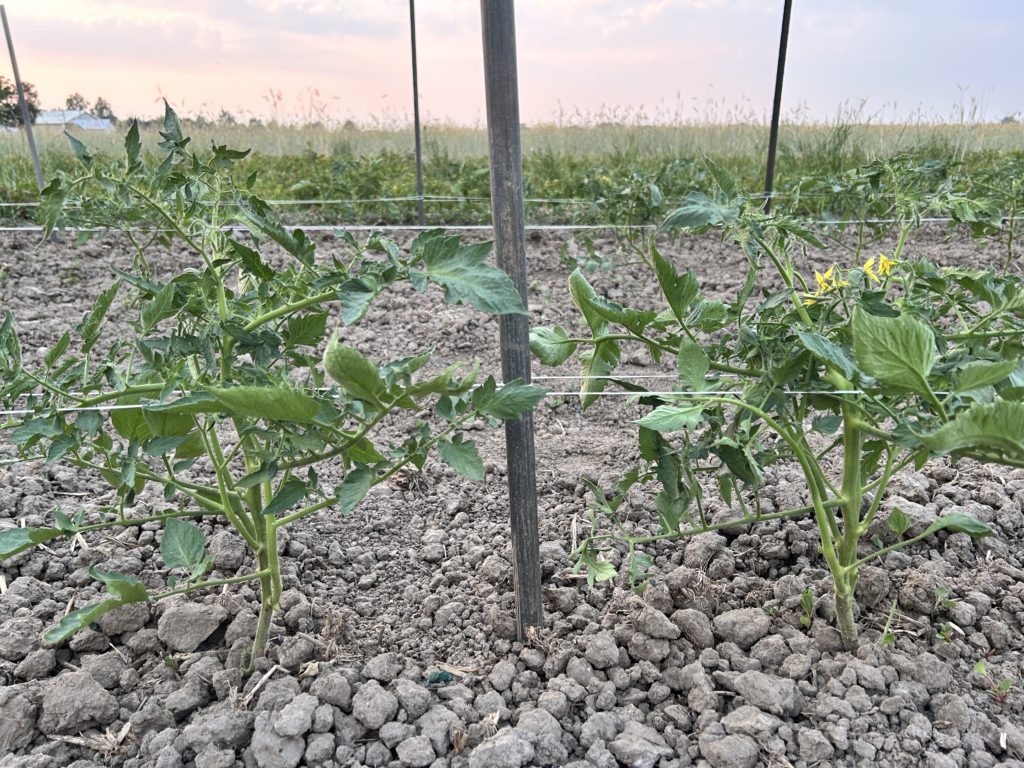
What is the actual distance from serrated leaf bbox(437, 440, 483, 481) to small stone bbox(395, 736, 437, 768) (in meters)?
0.43

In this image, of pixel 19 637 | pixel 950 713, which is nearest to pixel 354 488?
pixel 19 637

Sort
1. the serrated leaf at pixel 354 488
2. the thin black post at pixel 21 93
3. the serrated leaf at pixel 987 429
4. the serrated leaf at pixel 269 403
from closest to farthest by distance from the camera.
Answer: the serrated leaf at pixel 987 429 → the serrated leaf at pixel 269 403 → the serrated leaf at pixel 354 488 → the thin black post at pixel 21 93

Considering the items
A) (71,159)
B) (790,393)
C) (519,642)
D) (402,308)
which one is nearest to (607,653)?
(519,642)

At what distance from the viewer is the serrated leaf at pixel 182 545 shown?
1331mm

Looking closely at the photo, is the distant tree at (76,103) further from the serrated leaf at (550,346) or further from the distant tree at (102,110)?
the serrated leaf at (550,346)

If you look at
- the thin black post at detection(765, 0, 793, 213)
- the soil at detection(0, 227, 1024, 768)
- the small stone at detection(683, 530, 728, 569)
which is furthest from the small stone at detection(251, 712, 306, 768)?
the thin black post at detection(765, 0, 793, 213)

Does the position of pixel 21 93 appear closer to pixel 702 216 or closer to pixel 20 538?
pixel 20 538

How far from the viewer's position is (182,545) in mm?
1341

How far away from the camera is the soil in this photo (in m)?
1.31

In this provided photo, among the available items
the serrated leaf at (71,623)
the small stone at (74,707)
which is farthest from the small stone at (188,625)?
the serrated leaf at (71,623)

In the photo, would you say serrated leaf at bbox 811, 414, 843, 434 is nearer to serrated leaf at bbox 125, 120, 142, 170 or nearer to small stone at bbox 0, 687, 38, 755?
serrated leaf at bbox 125, 120, 142, 170

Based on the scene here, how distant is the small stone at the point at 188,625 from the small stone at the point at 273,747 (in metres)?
0.28

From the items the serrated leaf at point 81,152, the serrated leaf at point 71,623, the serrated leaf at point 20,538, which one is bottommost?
the serrated leaf at point 71,623

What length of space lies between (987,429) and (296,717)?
102 centimetres
